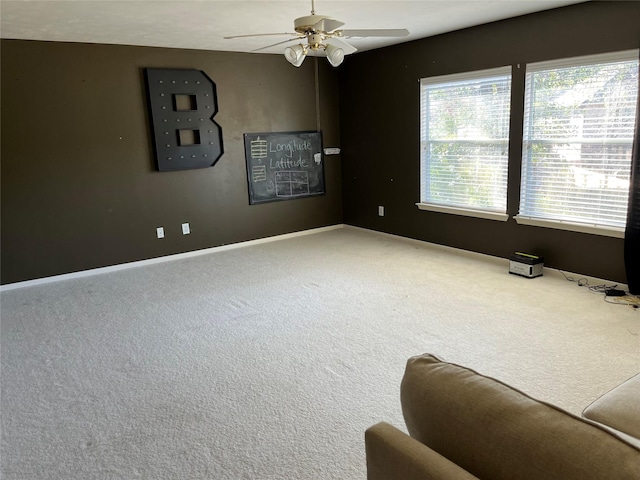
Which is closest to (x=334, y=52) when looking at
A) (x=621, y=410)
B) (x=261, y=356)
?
(x=261, y=356)

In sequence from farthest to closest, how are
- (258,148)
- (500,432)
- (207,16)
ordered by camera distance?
(258,148) → (207,16) → (500,432)

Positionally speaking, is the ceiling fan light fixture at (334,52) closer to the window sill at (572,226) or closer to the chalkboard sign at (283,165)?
the window sill at (572,226)

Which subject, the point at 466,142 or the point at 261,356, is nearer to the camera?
the point at 261,356

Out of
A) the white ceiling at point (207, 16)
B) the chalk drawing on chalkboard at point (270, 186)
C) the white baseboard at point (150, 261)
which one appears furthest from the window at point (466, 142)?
the chalk drawing on chalkboard at point (270, 186)

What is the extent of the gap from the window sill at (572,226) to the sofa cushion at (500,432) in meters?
3.41

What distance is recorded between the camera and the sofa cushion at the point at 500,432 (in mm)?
734

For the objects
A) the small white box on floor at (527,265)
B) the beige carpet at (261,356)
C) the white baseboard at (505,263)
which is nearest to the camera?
the beige carpet at (261,356)

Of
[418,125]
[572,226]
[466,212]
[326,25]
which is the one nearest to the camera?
[326,25]

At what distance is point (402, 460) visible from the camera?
3.08 feet

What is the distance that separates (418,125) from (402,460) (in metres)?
4.72

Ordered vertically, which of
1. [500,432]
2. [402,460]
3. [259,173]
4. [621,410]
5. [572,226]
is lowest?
[621,410]

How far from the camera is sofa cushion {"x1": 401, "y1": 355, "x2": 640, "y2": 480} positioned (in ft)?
2.41

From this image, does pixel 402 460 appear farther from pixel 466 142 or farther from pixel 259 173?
pixel 259 173

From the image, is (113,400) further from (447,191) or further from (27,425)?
(447,191)
